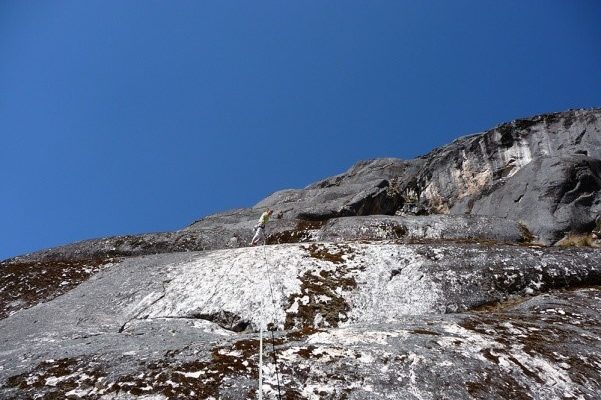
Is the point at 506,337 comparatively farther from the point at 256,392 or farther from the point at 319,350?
the point at 256,392

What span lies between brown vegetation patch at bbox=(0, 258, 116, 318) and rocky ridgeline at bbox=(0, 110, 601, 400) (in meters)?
0.10

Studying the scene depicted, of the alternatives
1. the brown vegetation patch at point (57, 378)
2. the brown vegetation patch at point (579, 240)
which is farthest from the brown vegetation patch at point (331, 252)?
the brown vegetation patch at point (579, 240)

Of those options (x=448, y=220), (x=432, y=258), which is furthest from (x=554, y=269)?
(x=448, y=220)

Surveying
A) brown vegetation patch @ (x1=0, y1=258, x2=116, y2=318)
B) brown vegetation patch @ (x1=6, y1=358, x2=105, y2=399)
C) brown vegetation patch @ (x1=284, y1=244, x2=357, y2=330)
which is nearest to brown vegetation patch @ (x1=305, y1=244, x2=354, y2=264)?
brown vegetation patch @ (x1=284, y1=244, x2=357, y2=330)

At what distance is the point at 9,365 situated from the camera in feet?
36.5

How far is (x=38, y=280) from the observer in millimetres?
23094

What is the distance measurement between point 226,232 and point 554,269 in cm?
2407

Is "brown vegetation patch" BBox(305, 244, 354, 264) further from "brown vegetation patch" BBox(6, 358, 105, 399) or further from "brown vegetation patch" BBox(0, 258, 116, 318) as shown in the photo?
"brown vegetation patch" BBox(0, 258, 116, 318)

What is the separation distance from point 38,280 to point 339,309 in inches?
652

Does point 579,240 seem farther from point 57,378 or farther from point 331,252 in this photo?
point 57,378

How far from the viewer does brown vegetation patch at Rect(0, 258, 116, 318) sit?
21.3m

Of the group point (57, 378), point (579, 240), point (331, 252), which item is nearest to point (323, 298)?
point (331, 252)

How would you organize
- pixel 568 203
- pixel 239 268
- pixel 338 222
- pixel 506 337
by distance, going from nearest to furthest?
pixel 506 337, pixel 239 268, pixel 568 203, pixel 338 222

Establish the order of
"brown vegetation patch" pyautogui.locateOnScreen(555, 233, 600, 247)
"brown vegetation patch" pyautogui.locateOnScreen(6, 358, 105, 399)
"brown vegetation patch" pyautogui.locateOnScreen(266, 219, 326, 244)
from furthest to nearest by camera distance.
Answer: "brown vegetation patch" pyautogui.locateOnScreen(266, 219, 326, 244), "brown vegetation patch" pyautogui.locateOnScreen(555, 233, 600, 247), "brown vegetation patch" pyautogui.locateOnScreen(6, 358, 105, 399)
